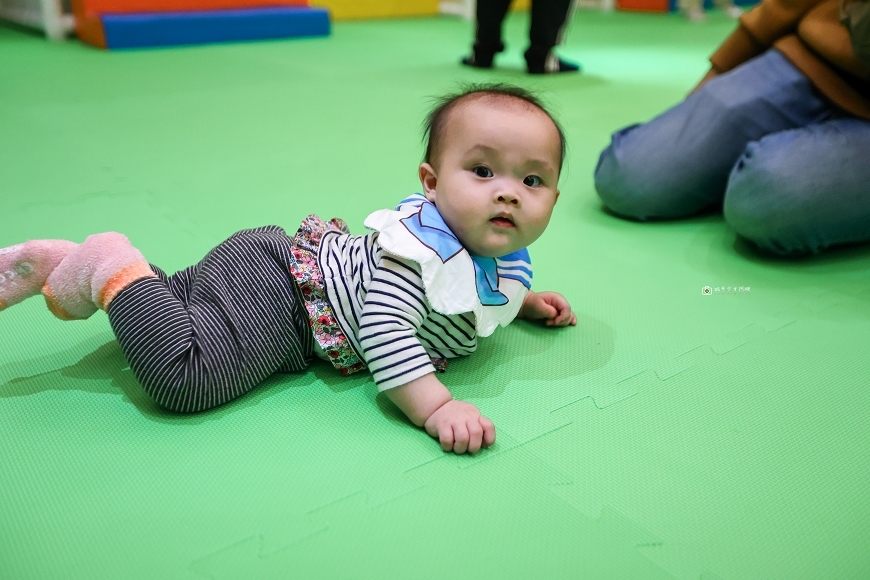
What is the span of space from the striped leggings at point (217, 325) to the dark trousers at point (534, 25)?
2.29 metres

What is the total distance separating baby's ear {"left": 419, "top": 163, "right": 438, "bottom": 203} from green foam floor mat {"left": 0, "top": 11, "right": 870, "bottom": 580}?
0.23 m

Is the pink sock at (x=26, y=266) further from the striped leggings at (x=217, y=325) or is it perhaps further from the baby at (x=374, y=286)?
the striped leggings at (x=217, y=325)

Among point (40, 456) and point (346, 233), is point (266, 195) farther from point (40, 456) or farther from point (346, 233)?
point (40, 456)

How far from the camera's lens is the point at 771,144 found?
127 cm

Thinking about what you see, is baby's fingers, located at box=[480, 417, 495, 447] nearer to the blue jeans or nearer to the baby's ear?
the baby's ear

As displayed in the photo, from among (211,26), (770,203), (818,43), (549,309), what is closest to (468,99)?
(549,309)

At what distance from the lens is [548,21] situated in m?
2.92

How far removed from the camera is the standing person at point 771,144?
1218 mm

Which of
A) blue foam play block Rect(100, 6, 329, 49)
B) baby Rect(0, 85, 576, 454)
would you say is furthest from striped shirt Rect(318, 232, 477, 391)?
blue foam play block Rect(100, 6, 329, 49)

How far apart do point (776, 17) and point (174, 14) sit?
9.23 ft

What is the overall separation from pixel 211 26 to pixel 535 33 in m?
1.57

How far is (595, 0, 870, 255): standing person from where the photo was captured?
4.00 ft

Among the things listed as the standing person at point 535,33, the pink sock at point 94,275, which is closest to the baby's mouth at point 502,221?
the pink sock at point 94,275

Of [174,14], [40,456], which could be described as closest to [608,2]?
[174,14]
